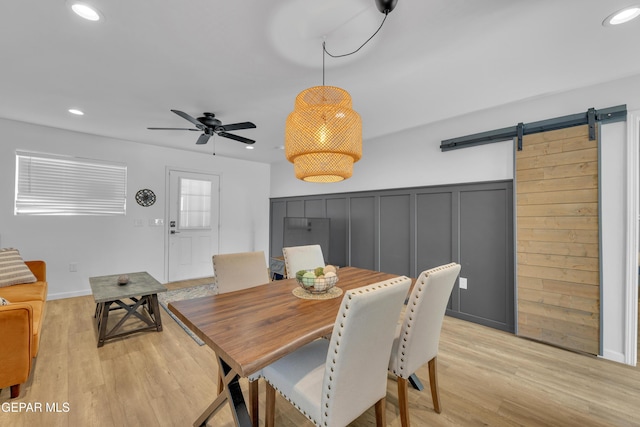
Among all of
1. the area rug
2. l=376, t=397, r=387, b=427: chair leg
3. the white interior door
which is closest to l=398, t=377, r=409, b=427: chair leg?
l=376, t=397, r=387, b=427: chair leg

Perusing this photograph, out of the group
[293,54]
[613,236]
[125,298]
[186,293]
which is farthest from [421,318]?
[186,293]

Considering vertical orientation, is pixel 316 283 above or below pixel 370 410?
above

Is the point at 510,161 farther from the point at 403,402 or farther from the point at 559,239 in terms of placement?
the point at 403,402

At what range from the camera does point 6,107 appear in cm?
308

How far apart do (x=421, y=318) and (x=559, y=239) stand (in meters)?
2.08

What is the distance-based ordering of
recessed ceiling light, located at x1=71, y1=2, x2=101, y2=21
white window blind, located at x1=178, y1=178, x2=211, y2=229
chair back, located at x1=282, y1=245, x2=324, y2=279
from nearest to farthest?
recessed ceiling light, located at x1=71, y1=2, x2=101, y2=21
chair back, located at x1=282, y1=245, x2=324, y2=279
white window blind, located at x1=178, y1=178, x2=211, y2=229

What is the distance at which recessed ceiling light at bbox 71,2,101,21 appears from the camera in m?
1.56

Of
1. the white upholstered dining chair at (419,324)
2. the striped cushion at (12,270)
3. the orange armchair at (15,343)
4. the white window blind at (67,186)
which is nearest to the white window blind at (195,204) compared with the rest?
the white window blind at (67,186)

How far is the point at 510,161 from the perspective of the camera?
2.92m

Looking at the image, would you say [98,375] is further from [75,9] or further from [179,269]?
[179,269]

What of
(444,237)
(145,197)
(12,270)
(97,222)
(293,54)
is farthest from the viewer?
(145,197)

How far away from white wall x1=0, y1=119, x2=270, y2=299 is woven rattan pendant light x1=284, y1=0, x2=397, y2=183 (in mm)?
3928

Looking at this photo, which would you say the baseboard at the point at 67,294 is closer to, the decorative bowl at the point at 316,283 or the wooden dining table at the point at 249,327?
the wooden dining table at the point at 249,327

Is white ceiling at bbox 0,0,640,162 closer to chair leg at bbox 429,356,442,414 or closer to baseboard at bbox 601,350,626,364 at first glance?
chair leg at bbox 429,356,442,414
